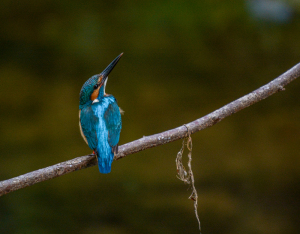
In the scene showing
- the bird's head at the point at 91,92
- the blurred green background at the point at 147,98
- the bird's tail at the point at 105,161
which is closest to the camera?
the bird's tail at the point at 105,161

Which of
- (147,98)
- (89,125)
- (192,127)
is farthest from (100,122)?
(147,98)

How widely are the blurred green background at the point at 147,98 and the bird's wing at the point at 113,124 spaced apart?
146 centimetres

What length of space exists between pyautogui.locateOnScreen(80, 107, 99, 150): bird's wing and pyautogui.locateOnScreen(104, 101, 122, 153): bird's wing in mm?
62

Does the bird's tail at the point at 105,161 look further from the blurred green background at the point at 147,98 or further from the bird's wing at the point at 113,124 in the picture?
the blurred green background at the point at 147,98

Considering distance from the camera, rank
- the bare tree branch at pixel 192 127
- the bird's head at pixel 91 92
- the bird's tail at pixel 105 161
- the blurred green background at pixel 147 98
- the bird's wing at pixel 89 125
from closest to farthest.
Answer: the bare tree branch at pixel 192 127 → the bird's tail at pixel 105 161 → the bird's wing at pixel 89 125 → the bird's head at pixel 91 92 → the blurred green background at pixel 147 98

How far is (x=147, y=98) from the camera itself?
3299 mm

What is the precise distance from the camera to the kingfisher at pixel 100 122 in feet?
5.18

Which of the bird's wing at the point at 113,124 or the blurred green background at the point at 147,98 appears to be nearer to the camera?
the bird's wing at the point at 113,124

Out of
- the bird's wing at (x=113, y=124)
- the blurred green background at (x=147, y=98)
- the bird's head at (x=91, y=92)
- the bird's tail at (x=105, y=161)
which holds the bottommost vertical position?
the blurred green background at (x=147, y=98)

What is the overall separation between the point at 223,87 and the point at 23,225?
7.46ft

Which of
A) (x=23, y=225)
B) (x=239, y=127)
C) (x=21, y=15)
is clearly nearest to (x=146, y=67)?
(x=239, y=127)

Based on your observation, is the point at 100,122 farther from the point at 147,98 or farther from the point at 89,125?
the point at 147,98

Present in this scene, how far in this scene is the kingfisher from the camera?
1579 millimetres

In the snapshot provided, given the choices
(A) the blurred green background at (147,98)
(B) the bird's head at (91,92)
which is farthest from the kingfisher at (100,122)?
(A) the blurred green background at (147,98)
